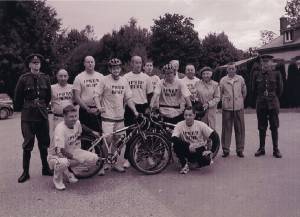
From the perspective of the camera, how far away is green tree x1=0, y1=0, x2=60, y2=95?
98.3 feet

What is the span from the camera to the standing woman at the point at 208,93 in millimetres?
7914

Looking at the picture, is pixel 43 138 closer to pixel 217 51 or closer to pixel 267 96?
pixel 267 96

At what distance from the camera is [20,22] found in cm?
3141

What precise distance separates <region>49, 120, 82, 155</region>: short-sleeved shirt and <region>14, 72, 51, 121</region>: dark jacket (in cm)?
61

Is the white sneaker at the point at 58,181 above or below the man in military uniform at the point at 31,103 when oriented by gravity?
below

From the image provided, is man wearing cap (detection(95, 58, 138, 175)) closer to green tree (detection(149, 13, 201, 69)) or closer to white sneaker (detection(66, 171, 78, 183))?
white sneaker (detection(66, 171, 78, 183))

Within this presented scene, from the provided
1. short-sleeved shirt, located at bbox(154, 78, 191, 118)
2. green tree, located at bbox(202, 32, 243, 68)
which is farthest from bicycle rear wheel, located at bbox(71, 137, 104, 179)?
green tree, located at bbox(202, 32, 243, 68)

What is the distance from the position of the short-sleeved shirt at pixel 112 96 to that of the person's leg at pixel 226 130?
2517 millimetres

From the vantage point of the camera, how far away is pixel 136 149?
6730 mm

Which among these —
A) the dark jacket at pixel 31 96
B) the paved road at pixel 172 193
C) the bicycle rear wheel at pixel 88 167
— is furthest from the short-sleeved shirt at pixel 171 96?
the dark jacket at pixel 31 96

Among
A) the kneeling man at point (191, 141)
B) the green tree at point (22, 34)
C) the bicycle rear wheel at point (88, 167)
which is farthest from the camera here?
the green tree at point (22, 34)

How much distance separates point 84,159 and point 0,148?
4939mm

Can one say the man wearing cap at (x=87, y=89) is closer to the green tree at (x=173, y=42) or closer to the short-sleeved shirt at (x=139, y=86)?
the short-sleeved shirt at (x=139, y=86)

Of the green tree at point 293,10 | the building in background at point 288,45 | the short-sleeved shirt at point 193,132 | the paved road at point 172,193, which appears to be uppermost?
the green tree at point 293,10
